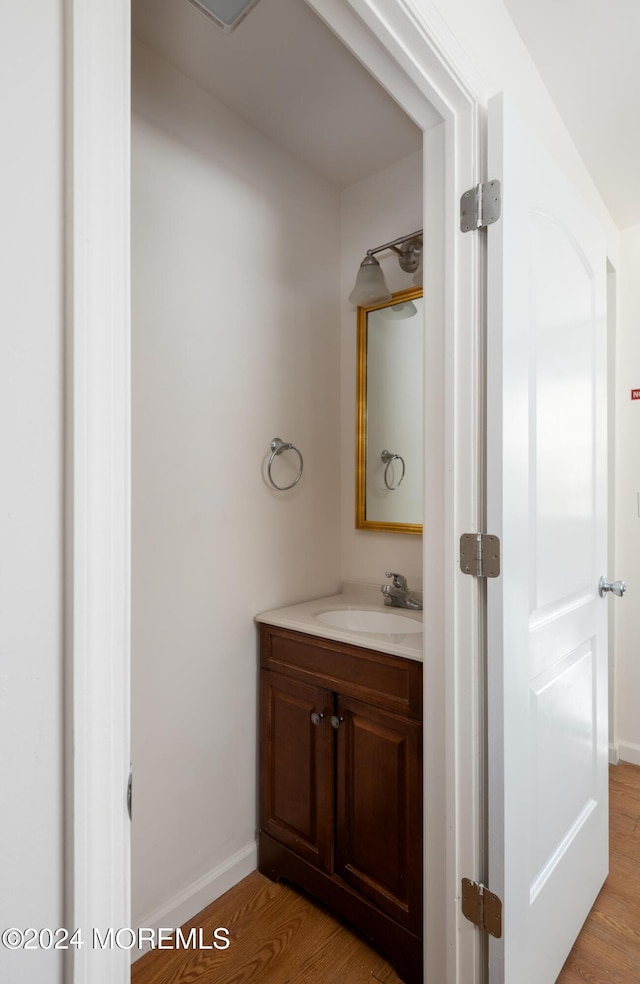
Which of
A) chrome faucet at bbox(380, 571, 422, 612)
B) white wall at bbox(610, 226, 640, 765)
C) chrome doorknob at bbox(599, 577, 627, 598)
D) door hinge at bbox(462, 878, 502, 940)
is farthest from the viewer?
white wall at bbox(610, 226, 640, 765)

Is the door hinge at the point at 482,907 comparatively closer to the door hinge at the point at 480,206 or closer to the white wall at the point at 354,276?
the white wall at the point at 354,276

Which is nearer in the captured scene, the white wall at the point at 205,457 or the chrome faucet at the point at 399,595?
the white wall at the point at 205,457

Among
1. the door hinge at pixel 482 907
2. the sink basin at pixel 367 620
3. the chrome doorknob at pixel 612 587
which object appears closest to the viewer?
the door hinge at pixel 482 907

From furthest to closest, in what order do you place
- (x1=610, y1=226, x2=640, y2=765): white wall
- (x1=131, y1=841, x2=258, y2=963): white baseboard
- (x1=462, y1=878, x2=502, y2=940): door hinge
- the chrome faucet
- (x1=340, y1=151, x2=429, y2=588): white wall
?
(x1=610, y1=226, x2=640, y2=765): white wall < (x1=340, y1=151, x2=429, y2=588): white wall < the chrome faucet < (x1=131, y1=841, x2=258, y2=963): white baseboard < (x1=462, y1=878, x2=502, y2=940): door hinge

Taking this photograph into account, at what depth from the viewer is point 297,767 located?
166 centimetres

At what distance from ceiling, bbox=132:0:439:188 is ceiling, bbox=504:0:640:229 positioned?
18.9 inches

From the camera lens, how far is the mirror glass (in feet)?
6.67

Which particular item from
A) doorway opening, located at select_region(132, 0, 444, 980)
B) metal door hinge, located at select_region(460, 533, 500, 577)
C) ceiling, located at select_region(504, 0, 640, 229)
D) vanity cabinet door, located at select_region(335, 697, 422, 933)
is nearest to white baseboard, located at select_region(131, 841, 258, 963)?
doorway opening, located at select_region(132, 0, 444, 980)

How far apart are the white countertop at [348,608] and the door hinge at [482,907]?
48 centimetres

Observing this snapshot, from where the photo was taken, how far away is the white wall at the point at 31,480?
1.51 feet

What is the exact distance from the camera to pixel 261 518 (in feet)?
6.16

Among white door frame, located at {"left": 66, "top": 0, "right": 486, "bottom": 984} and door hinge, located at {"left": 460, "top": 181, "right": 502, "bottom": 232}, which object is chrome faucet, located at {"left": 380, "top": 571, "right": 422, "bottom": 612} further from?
white door frame, located at {"left": 66, "top": 0, "right": 486, "bottom": 984}

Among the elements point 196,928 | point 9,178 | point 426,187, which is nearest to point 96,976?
point 9,178

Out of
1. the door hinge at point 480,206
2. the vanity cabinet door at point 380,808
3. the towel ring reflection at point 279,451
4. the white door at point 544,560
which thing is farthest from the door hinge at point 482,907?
the door hinge at point 480,206
